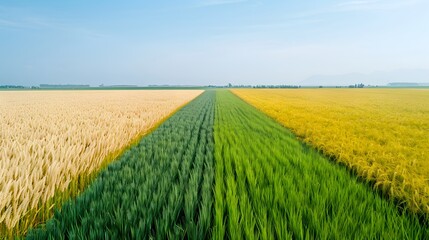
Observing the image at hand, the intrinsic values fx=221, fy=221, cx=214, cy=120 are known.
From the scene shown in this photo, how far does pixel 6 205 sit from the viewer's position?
2348 mm

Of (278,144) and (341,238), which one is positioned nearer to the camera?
(341,238)

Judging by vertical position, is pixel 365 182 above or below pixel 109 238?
below

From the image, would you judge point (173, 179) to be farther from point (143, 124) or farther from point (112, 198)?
point (143, 124)

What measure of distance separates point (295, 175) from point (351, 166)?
1537 mm

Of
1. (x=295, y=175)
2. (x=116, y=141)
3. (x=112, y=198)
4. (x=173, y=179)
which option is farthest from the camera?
(x=116, y=141)

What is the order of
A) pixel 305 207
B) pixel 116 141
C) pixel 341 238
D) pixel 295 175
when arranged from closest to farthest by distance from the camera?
1. pixel 341 238
2. pixel 305 207
3. pixel 295 175
4. pixel 116 141

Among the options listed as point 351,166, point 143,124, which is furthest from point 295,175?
point 143,124

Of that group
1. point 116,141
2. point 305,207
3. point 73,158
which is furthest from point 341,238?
point 116,141

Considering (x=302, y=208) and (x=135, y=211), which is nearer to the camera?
(x=135, y=211)

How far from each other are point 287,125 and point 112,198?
8.51m

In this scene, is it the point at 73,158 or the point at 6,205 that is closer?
the point at 6,205

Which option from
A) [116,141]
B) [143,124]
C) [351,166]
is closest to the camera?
[351,166]

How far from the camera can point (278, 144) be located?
6227 mm

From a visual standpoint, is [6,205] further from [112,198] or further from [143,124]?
[143,124]
